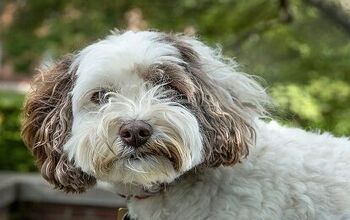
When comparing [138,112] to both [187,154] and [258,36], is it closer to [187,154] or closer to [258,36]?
[187,154]

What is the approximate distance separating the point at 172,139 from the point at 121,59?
1.30 ft

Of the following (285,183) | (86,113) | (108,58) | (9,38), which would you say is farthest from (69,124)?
(9,38)

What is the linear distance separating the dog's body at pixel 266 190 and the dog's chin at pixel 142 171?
0.23 metres

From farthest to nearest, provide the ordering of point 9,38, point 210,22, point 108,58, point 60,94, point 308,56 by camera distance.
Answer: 1. point 9,38
2. point 210,22
3. point 308,56
4. point 60,94
5. point 108,58

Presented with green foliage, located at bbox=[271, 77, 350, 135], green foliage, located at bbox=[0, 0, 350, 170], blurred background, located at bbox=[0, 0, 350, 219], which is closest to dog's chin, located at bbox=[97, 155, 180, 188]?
blurred background, located at bbox=[0, 0, 350, 219]

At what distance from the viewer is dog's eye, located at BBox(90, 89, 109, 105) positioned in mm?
3049

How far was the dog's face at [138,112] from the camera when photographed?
2.88 meters

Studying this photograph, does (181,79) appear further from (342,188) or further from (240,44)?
(240,44)

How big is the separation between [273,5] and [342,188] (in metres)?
3.56

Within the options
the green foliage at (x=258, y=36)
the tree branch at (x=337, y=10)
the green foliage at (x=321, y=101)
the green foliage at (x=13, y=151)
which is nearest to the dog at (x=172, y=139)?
the green foliage at (x=258, y=36)

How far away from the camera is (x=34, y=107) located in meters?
3.28

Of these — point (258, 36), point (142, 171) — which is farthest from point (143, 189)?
point (258, 36)

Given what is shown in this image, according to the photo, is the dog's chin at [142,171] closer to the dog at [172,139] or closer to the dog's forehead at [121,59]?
the dog at [172,139]

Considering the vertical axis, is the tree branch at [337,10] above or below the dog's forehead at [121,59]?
above
